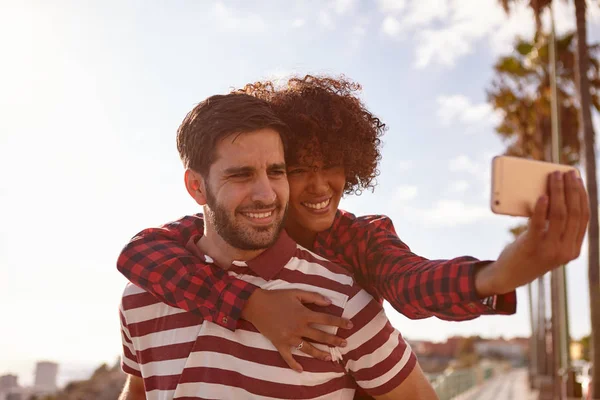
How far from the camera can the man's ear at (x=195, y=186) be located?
8.65ft

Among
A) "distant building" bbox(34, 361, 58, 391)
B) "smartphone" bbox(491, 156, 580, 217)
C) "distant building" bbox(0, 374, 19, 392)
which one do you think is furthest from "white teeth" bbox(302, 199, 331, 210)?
"distant building" bbox(34, 361, 58, 391)

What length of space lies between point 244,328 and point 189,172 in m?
0.70

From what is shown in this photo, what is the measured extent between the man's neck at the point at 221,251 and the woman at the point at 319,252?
Result: 0.05 metres

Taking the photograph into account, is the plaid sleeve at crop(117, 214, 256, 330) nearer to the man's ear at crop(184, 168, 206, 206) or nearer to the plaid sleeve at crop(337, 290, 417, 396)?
the man's ear at crop(184, 168, 206, 206)

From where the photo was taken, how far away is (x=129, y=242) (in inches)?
108

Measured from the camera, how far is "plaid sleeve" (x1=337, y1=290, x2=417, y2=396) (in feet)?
7.32

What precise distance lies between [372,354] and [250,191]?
2.28 feet

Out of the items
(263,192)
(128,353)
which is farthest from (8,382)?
(263,192)

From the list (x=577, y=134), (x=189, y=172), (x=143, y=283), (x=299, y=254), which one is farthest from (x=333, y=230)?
(x=577, y=134)

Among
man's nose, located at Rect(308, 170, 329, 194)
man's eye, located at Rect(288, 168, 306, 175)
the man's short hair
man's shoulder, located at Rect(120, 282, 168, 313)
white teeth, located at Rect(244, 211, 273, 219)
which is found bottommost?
man's shoulder, located at Rect(120, 282, 168, 313)

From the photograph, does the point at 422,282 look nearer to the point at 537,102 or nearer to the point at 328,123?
the point at 328,123

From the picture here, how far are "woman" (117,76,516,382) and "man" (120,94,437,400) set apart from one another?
2.4 inches

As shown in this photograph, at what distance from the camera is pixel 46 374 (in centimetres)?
2306

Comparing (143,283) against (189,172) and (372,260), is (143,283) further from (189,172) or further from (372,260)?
(372,260)
